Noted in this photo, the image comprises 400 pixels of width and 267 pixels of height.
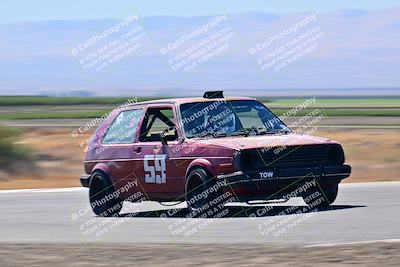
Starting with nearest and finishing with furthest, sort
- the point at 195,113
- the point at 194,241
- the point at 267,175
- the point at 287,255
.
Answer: the point at 287,255, the point at 194,241, the point at 267,175, the point at 195,113

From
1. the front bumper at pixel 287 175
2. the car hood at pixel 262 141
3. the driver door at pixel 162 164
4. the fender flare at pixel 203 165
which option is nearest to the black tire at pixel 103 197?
the driver door at pixel 162 164

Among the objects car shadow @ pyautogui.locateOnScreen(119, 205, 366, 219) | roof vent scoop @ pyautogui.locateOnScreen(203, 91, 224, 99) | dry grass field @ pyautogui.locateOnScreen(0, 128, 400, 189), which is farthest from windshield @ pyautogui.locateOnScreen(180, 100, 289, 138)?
dry grass field @ pyautogui.locateOnScreen(0, 128, 400, 189)

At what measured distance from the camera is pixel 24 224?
1579 centimetres

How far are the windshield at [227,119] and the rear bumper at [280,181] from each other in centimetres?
101

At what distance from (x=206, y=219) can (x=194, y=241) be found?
7.63 ft

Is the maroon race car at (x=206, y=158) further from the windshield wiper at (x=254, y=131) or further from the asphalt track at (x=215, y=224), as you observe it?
the asphalt track at (x=215, y=224)

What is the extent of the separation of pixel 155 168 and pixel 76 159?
19395 mm

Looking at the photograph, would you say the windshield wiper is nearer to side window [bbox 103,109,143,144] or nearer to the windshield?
the windshield

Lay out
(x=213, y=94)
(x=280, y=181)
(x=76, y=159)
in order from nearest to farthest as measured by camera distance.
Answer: (x=280, y=181) → (x=213, y=94) → (x=76, y=159)

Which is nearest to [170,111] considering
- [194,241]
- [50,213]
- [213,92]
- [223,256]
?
[213,92]

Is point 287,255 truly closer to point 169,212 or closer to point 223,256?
point 223,256

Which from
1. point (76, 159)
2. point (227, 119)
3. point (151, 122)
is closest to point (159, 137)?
point (151, 122)

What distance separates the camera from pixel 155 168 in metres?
16.4

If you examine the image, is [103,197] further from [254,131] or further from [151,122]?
[254,131]
